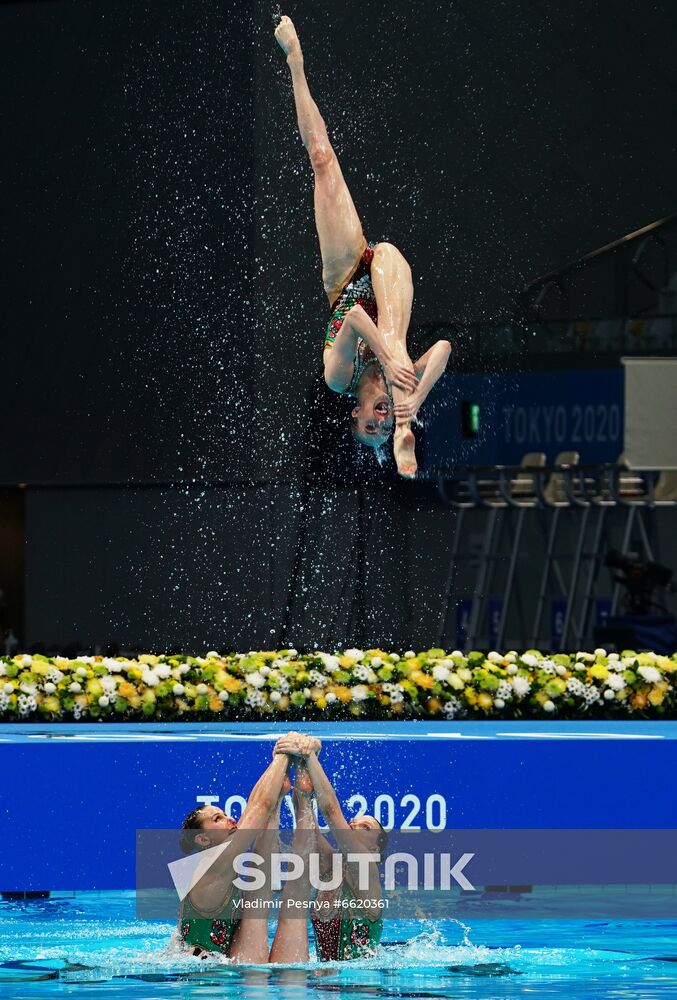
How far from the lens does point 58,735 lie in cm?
739

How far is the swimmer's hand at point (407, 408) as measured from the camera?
291 inches

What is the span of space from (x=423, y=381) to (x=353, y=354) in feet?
2.52

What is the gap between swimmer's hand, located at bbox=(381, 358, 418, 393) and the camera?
7.45 meters

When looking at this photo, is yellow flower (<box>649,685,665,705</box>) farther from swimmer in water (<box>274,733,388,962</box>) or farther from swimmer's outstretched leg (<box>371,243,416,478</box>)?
swimmer in water (<box>274,733,388,962</box>)

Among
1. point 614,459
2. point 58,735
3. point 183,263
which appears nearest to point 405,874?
point 58,735

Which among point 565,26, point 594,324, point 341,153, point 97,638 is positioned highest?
point 565,26

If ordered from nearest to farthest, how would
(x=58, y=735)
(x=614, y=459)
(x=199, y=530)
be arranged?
(x=58, y=735)
(x=614, y=459)
(x=199, y=530)

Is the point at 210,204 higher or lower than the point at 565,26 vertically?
lower

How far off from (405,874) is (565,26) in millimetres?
9030

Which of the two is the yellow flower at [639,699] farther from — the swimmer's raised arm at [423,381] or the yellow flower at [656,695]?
the swimmer's raised arm at [423,381]

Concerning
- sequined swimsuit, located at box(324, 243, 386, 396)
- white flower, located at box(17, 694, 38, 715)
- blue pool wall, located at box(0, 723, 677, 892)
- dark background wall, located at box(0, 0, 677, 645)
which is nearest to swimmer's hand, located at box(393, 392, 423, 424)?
sequined swimsuit, located at box(324, 243, 386, 396)

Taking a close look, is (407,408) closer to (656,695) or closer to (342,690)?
(342,690)

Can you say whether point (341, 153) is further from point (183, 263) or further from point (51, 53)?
point (51, 53)

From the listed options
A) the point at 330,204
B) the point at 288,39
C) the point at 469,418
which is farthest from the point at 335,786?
the point at 469,418
